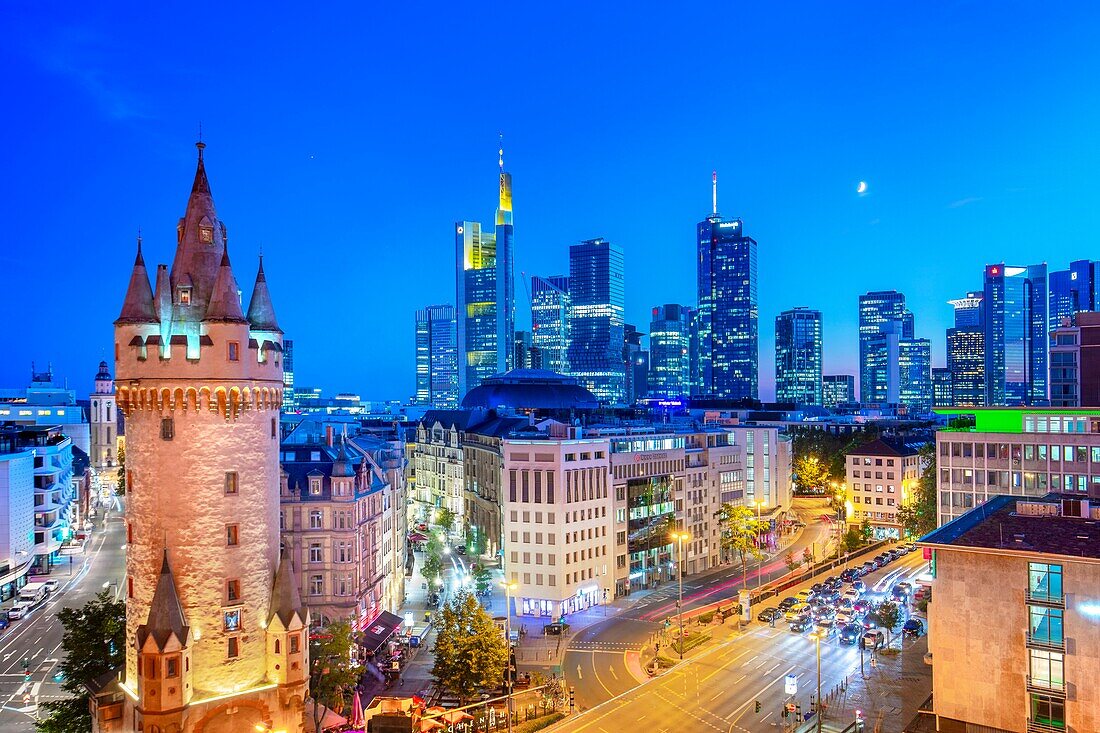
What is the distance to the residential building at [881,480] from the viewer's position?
156 metres

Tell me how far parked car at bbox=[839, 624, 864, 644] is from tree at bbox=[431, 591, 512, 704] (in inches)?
1520

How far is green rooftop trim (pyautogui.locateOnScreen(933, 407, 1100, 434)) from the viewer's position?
303 ft

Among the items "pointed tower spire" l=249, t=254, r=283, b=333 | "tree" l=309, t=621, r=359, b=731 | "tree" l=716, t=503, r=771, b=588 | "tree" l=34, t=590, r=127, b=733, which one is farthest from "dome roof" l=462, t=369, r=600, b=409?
"pointed tower spire" l=249, t=254, r=283, b=333

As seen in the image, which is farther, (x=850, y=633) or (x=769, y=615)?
(x=769, y=615)

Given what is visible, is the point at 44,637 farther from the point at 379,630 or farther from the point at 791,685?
the point at 791,685

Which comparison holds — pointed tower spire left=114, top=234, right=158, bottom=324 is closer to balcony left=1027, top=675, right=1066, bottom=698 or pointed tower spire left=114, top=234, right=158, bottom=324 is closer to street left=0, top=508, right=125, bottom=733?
street left=0, top=508, right=125, bottom=733

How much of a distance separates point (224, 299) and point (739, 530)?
92495 mm

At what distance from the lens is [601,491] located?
104 metres

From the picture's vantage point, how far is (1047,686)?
133ft

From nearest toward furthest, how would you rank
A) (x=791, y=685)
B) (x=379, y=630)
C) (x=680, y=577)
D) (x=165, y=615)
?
1. (x=165, y=615)
2. (x=791, y=685)
3. (x=379, y=630)
4. (x=680, y=577)

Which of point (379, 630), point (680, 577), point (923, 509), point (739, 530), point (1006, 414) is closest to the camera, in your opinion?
point (379, 630)

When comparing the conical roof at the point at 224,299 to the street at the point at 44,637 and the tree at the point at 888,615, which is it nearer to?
the street at the point at 44,637

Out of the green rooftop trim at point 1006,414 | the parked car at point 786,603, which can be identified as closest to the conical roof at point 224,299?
the parked car at point 786,603

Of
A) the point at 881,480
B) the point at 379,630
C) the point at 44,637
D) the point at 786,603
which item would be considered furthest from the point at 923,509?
the point at 44,637
